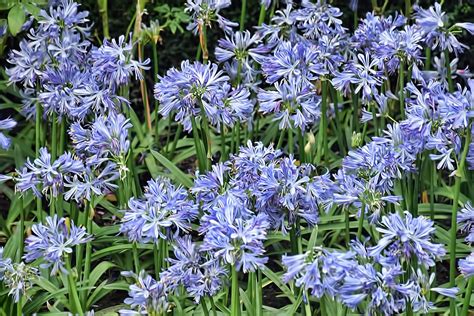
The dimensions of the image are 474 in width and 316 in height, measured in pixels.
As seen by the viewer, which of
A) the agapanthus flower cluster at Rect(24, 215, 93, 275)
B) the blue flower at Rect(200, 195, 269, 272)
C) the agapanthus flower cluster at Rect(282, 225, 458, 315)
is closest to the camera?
the agapanthus flower cluster at Rect(282, 225, 458, 315)

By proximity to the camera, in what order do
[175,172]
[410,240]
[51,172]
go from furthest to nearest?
[175,172] < [51,172] < [410,240]

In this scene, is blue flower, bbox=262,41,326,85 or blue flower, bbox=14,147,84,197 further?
blue flower, bbox=262,41,326,85

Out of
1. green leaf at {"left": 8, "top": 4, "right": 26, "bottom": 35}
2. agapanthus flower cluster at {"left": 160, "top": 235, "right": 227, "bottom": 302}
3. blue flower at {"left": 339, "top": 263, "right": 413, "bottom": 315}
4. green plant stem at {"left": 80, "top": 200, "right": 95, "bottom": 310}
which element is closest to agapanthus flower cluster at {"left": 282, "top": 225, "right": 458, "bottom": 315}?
blue flower at {"left": 339, "top": 263, "right": 413, "bottom": 315}

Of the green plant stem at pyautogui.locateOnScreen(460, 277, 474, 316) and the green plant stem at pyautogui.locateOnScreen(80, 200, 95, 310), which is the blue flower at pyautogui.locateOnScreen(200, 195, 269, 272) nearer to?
the green plant stem at pyautogui.locateOnScreen(460, 277, 474, 316)

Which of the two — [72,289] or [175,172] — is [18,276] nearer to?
[72,289]

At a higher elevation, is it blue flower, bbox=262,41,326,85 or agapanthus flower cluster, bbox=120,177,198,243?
blue flower, bbox=262,41,326,85

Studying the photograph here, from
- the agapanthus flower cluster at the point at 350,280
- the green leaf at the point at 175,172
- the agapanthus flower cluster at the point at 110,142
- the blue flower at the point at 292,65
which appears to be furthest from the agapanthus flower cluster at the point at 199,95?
the agapanthus flower cluster at the point at 350,280

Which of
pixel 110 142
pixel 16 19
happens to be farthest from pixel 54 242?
pixel 16 19
